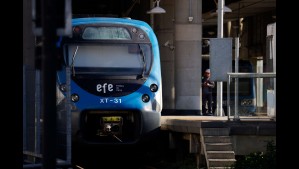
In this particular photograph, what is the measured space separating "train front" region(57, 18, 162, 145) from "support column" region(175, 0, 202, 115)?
11.1 meters

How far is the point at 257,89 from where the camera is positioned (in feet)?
A: 57.9

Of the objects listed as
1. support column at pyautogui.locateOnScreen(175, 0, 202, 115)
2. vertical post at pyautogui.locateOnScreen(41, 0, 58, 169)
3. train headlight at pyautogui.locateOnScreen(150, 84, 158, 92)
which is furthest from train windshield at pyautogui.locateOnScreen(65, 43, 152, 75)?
support column at pyautogui.locateOnScreen(175, 0, 202, 115)

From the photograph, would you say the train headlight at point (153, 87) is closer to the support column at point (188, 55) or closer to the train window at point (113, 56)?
the train window at point (113, 56)

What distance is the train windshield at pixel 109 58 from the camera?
18.5 m

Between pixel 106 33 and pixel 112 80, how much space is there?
117 centimetres

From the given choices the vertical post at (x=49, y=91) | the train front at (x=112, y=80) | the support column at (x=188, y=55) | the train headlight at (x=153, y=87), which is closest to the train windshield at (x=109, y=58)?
the train front at (x=112, y=80)

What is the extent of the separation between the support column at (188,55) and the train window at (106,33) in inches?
444

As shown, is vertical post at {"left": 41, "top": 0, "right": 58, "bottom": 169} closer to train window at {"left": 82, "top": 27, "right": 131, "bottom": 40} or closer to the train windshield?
the train windshield

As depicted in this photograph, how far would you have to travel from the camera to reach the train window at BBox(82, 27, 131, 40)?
18812mm

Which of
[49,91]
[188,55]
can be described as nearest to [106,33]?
[49,91]

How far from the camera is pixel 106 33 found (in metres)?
18.9

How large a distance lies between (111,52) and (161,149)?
130 inches
